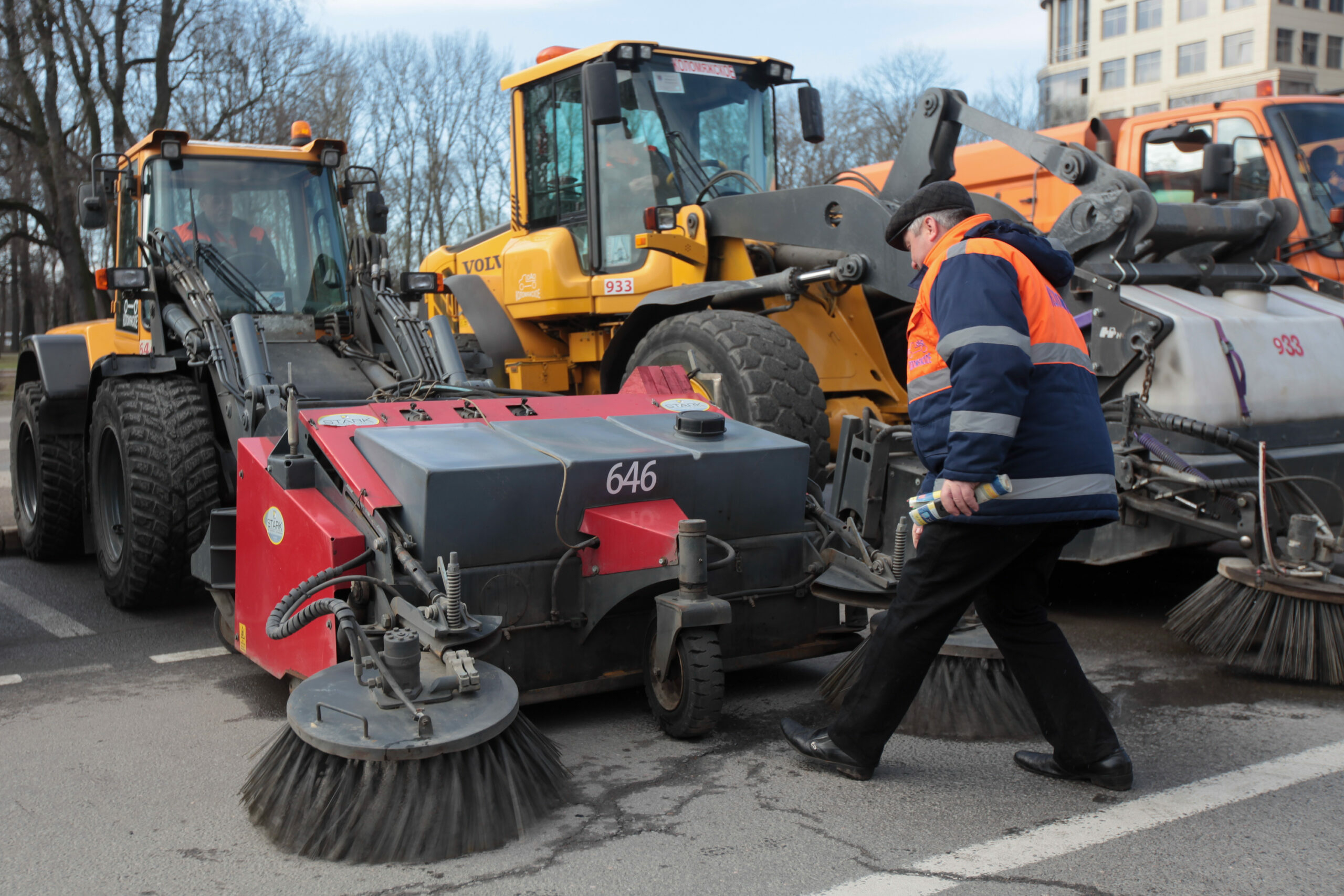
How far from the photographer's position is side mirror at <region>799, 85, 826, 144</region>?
800 cm

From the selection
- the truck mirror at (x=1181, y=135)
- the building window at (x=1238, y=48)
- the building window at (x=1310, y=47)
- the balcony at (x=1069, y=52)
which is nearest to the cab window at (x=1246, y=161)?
the truck mirror at (x=1181, y=135)

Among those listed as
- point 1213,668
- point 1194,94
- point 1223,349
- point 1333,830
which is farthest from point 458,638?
point 1194,94

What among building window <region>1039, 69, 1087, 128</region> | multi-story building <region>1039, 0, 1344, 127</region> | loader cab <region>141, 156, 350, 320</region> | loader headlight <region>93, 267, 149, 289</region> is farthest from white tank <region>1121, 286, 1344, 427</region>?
multi-story building <region>1039, 0, 1344, 127</region>

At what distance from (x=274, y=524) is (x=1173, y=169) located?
7.59 meters

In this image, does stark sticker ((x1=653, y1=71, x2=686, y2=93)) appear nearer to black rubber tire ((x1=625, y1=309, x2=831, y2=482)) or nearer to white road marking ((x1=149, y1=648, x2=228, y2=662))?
black rubber tire ((x1=625, y1=309, x2=831, y2=482))

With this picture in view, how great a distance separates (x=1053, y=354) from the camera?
325cm

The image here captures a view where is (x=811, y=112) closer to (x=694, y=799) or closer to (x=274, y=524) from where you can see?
(x=274, y=524)

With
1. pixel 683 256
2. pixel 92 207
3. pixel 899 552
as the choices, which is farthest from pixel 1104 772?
pixel 92 207

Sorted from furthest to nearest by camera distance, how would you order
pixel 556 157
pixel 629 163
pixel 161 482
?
pixel 556 157
pixel 629 163
pixel 161 482

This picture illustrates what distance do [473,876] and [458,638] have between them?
759mm

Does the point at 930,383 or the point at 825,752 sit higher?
the point at 930,383

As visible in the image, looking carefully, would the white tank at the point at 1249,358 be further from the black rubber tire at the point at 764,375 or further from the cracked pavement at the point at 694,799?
the black rubber tire at the point at 764,375

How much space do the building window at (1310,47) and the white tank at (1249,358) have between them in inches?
2404

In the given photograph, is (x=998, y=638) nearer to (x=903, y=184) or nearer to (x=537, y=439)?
(x=537, y=439)
